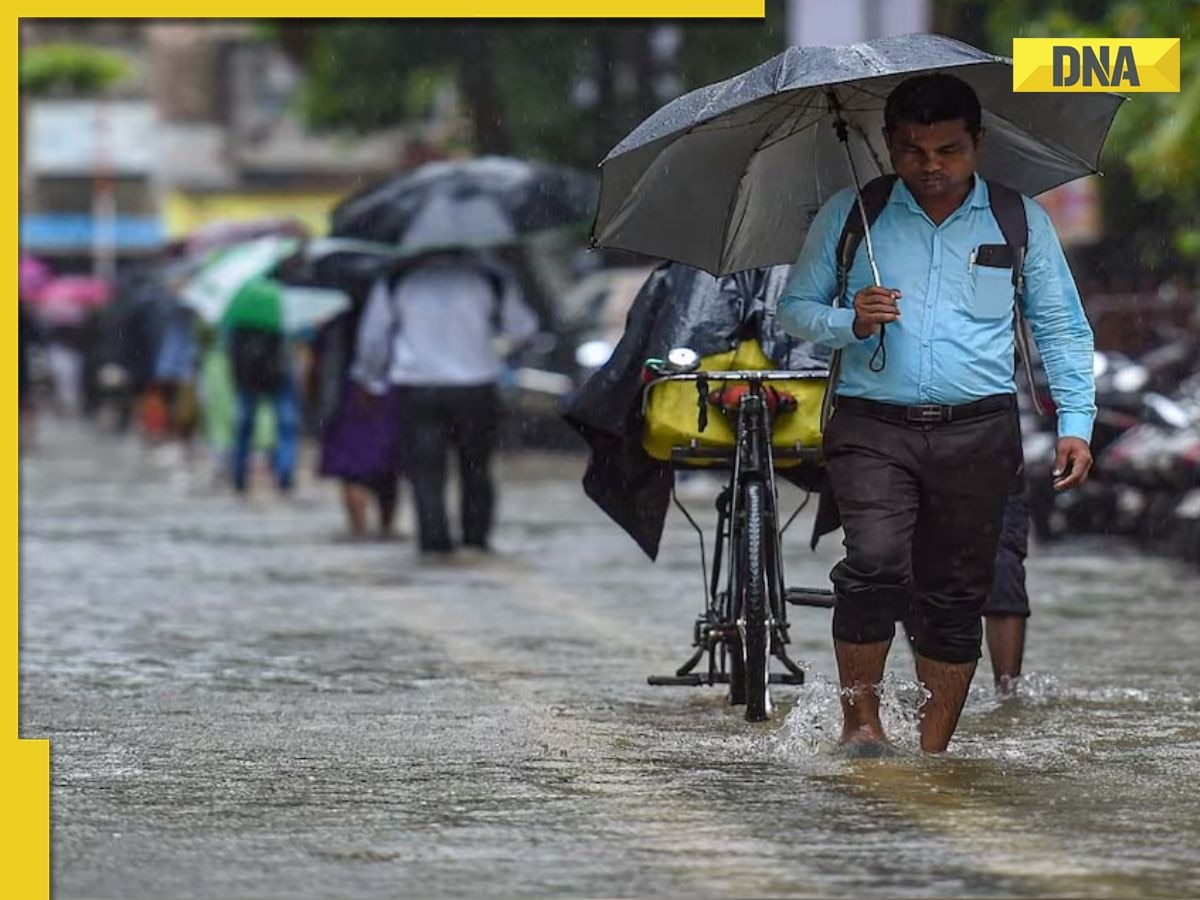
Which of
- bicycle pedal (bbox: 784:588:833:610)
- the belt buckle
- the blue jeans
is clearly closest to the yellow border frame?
the belt buckle

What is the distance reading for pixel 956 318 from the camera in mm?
7688

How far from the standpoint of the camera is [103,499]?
2197 cm

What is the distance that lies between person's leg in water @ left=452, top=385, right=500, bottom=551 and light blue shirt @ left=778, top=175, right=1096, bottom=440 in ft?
26.1

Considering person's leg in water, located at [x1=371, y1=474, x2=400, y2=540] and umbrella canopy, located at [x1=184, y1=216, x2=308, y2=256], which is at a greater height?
umbrella canopy, located at [x1=184, y1=216, x2=308, y2=256]

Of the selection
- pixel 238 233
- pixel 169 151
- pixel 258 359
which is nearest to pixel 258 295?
pixel 258 359

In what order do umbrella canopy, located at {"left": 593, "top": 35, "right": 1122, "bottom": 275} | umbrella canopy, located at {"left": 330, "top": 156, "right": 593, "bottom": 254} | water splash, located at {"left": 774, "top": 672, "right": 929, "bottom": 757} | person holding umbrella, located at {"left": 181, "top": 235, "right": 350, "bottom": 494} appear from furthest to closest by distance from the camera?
person holding umbrella, located at {"left": 181, "top": 235, "right": 350, "bottom": 494} < umbrella canopy, located at {"left": 330, "top": 156, "right": 593, "bottom": 254} < umbrella canopy, located at {"left": 593, "top": 35, "right": 1122, "bottom": 275} < water splash, located at {"left": 774, "top": 672, "right": 929, "bottom": 757}

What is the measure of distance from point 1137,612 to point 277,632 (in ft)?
11.5

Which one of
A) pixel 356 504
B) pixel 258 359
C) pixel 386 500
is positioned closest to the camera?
pixel 386 500

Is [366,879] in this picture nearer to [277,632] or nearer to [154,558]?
[277,632]

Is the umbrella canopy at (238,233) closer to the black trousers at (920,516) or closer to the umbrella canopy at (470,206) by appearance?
the umbrella canopy at (470,206)

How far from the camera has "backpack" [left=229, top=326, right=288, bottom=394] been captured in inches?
845

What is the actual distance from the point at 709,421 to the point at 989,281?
1460 mm

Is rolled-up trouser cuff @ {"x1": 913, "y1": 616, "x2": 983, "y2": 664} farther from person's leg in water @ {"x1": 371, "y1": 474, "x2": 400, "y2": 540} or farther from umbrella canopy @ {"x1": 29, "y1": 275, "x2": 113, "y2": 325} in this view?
umbrella canopy @ {"x1": 29, "y1": 275, "x2": 113, "y2": 325}

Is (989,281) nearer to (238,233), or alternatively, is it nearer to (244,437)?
(244,437)
